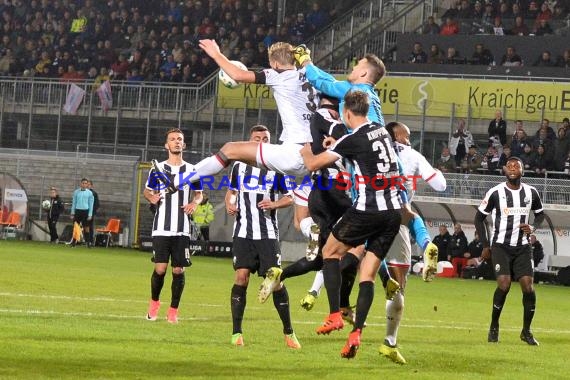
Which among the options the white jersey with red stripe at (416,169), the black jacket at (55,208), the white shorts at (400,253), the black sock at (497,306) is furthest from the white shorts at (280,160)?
the black jacket at (55,208)

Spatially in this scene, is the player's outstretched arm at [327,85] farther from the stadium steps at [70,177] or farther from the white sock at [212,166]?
the stadium steps at [70,177]

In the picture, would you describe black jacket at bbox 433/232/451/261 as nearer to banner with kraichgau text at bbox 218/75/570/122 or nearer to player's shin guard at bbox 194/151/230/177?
banner with kraichgau text at bbox 218/75/570/122

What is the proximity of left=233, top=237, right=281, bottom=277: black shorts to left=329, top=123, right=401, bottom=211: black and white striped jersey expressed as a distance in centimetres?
199

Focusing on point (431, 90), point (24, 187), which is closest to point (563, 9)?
point (431, 90)

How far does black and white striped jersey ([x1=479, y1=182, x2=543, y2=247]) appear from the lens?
49.9 feet

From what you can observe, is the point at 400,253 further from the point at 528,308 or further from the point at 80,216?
the point at 80,216

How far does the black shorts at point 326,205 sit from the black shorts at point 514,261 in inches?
146

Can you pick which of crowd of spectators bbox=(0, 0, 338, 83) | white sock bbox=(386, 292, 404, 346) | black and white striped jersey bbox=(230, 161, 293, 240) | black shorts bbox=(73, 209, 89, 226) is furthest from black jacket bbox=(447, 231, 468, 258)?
white sock bbox=(386, 292, 404, 346)

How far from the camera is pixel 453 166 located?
3262cm

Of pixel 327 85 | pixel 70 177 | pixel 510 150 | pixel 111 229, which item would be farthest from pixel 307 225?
pixel 70 177

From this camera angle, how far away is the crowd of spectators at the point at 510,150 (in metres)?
31.5

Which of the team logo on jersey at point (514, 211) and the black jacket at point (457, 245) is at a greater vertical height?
the team logo on jersey at point (514, 211)

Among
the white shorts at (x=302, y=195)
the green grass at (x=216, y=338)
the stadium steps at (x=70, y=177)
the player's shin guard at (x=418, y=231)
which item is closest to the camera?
the green grass at (x=216, y=338)

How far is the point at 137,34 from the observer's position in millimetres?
46219
